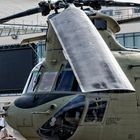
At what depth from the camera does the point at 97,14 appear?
1264cm

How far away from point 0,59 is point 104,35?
131 ft

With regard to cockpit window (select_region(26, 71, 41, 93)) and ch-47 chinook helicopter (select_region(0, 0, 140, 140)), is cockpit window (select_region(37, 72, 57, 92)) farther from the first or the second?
cockpit window (select_region(26, 71, 41, 93))

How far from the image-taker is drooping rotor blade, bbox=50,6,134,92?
8180mm

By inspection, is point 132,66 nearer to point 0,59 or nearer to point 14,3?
point 0,59

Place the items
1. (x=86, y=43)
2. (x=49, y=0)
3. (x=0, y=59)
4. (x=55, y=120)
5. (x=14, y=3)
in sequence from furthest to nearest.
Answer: (x=14, y=3), (x=0, y=59), (x=49, y=0), (x=55, y=120), (x=86, y=43)

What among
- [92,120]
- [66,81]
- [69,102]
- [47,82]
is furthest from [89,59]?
[47,82]

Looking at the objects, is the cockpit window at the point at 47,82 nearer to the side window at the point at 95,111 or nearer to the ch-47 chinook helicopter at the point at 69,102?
the ch-47 chinook helicopter at the point at 69,102

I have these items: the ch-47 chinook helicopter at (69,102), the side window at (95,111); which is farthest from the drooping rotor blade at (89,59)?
the side window at (95,111)

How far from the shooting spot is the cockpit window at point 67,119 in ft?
37.0

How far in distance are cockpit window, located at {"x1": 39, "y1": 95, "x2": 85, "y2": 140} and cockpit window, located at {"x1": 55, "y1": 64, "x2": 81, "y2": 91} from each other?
0.34 meters

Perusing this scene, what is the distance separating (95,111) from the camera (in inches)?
448

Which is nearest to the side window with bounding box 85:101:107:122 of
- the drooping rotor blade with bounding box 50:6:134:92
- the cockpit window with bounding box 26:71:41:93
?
the cockpit window with bounding box 26:71:41:93

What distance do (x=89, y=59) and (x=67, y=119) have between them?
9.58 feet

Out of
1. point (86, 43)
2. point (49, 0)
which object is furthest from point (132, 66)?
point (86, 43)
